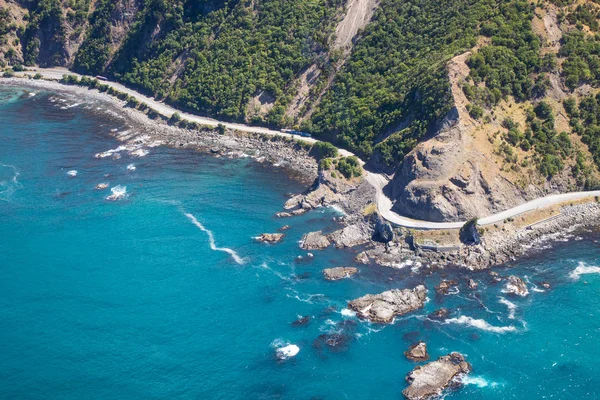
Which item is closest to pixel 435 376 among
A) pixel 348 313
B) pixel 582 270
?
pixel 348 313

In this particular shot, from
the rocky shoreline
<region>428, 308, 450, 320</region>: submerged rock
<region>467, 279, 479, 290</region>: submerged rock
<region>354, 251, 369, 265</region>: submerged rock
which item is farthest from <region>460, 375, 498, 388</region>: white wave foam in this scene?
<region>354, 251, 369, 265</region>: submerged rock

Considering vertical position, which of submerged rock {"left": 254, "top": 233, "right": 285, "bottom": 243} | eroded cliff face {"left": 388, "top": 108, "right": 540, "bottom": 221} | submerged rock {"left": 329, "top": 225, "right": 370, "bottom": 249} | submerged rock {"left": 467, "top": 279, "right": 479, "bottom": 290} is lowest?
submerged rock {"left": 467, "top": 279, "right": 479, "bottom": 290}

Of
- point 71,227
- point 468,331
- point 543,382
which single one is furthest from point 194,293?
point 543,382

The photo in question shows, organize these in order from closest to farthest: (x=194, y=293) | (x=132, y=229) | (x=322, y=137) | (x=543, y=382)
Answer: (x=543, y=382) → (x=194, y=293) → (x=132, y=229) → (x=322, y=137)

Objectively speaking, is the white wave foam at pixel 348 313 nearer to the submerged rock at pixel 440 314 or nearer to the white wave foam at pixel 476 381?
the submerged rock at pixel 440 314

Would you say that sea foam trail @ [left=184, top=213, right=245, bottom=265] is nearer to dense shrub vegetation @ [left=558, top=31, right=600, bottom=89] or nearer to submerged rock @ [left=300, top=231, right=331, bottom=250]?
submerged rock @ [left=300, top=231, right=331, bottom=250]

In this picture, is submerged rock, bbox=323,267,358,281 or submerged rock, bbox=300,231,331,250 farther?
submerged rock, bbox=300,231,331,250

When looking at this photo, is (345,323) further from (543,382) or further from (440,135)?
(440,135)
